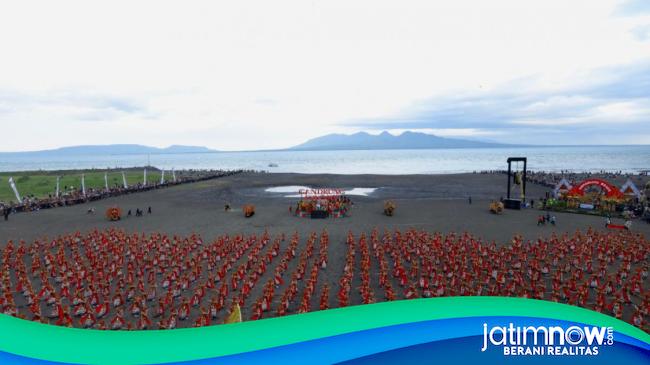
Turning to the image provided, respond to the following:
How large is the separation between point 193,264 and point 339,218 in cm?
1630

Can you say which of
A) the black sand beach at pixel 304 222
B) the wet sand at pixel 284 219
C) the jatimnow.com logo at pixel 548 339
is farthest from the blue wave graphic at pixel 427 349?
the wet sand at pixel 284 219

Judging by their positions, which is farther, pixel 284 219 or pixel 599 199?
pixel 599 199

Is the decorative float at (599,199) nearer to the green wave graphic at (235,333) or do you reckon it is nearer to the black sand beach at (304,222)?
the black sand beach at (304,222)

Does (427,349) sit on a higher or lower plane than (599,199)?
higher

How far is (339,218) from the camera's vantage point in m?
35.5

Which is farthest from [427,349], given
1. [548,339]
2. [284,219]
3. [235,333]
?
[284,219]

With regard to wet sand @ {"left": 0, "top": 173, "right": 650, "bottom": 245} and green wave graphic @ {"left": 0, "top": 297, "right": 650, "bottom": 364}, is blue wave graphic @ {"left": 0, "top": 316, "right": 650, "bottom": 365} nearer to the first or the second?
green wave graphic @ {"left": 0, "top": 297, "right": 650, "bottom": 364}

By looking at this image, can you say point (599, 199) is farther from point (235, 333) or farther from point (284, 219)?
point (235, 333)

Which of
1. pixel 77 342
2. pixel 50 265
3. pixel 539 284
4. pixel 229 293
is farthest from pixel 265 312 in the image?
pixel 50 265

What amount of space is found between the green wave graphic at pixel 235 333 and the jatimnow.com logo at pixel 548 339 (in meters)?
0.16

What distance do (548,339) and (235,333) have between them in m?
4.30

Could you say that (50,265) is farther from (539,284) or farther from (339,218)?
(539,284)

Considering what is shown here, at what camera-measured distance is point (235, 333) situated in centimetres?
594

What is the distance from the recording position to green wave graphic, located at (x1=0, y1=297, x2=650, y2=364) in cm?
540
